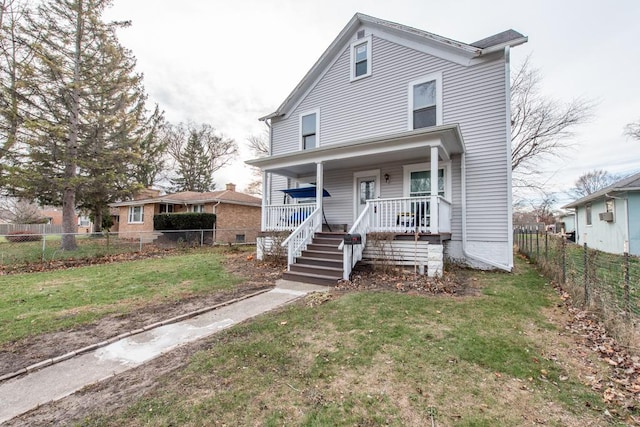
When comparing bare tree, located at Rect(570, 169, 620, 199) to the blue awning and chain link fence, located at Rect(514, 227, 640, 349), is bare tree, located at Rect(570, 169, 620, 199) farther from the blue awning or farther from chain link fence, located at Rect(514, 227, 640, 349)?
the blue awning

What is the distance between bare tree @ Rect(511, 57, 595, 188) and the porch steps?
16.0 meters

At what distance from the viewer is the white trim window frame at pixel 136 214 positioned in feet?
71.7

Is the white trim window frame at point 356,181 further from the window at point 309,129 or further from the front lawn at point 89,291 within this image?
the front lawn at point 89,291

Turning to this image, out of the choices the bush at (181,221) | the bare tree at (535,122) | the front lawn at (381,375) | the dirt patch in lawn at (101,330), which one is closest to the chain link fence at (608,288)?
the front lawn at (381,375)

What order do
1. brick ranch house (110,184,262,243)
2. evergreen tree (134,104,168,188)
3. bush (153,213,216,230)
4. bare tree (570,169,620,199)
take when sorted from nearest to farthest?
bush (153,213,216,230), brick ranch house (110,184,262,243), evergreen tree (134,104,168,188), bare tree (570,169,620,199)

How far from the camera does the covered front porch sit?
7.25m

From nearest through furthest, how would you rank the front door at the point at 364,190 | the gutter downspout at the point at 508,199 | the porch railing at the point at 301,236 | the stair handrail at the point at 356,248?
the stair handrail at the point at 356,248
the porch railing at the point at 301,236
the gutter downspout at the point at 508,199
the front door at the point at 364,190

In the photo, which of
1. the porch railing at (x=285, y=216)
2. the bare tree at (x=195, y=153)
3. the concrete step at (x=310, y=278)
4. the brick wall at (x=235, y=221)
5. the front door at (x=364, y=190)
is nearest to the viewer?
the concrete step at (x=310, y=278)

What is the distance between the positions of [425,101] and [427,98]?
112mm

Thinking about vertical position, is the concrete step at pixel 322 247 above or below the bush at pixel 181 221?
below

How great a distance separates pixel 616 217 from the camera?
12.6 meters

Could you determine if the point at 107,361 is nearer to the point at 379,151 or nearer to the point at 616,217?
the point at 379,151

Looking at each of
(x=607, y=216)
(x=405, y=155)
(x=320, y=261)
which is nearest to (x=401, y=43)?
(x=405, y=155)

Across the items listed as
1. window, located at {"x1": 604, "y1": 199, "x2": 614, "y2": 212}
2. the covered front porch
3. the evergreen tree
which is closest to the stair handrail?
the covered front porch
